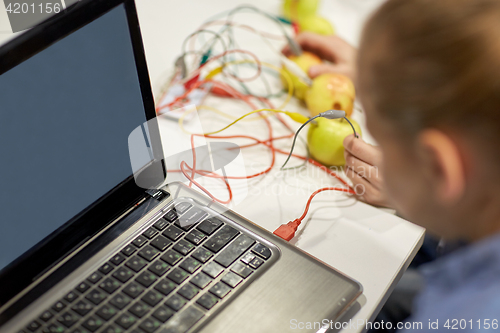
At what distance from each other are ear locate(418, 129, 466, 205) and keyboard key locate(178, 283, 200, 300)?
258 millimetres

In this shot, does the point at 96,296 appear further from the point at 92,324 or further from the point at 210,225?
the point at 210,225

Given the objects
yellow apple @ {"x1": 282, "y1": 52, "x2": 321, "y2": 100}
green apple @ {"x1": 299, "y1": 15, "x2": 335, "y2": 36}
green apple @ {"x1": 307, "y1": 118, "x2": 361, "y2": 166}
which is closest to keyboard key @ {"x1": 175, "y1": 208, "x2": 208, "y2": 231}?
green apple @ {"x1": 307, "y1": 118, "x2": 361, "y2": 166}

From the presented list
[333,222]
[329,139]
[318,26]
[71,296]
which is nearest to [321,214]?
[333,222]

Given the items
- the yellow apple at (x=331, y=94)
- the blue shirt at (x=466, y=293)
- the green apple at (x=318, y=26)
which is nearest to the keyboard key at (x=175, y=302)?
the blue shirt at (x=466, y=293)

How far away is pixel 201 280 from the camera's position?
458mm

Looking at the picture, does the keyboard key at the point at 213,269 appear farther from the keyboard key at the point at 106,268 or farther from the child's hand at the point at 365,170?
the child's hand at the point at 365,170

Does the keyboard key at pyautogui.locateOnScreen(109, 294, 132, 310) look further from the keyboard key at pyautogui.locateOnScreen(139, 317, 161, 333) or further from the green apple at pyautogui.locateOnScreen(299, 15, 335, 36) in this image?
the green apple at pyautogui.locateOnScreen(299, 15, 335, 36)

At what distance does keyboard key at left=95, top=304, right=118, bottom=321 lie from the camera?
0.43 metres

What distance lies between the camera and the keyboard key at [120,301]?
0.43 m

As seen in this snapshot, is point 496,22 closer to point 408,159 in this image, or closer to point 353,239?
point 408,159

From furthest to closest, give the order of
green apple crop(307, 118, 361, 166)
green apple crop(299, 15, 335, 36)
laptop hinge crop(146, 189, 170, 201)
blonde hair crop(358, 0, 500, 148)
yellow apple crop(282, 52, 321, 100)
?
green apple crop(299, 15, 335, 36) → yellow apple crop(282, 52, 321, 100) → green apple crop(307, 118, 361, 166) → laptop hinge crop(146, 189, 170, 201) → blonde hair crop(358, 0, 500, 148)

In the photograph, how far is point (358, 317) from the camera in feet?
1.54

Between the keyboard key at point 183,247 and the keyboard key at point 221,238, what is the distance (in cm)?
2

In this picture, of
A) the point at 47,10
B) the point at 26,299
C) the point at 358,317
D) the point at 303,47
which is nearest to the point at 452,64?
the point at 358,317
